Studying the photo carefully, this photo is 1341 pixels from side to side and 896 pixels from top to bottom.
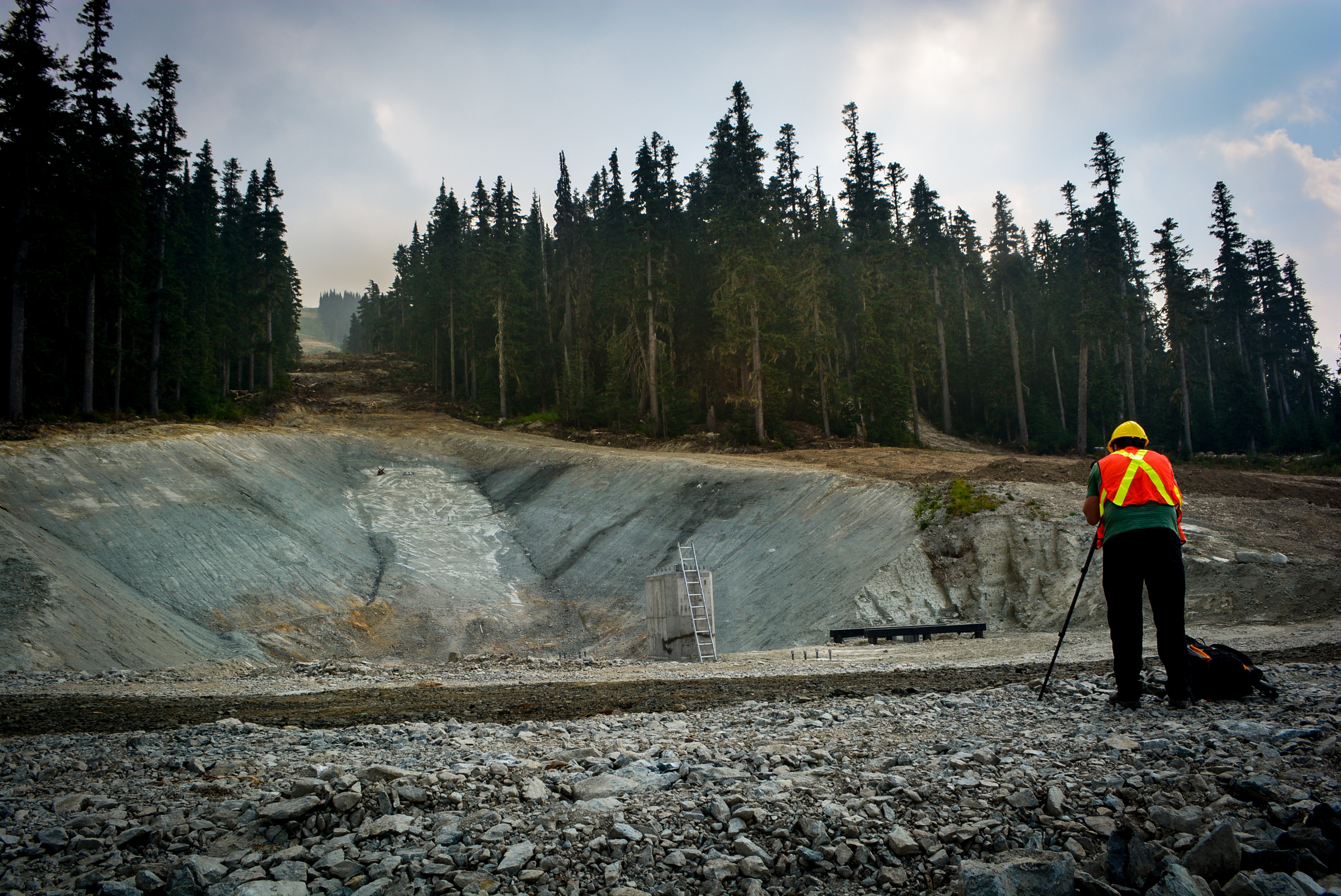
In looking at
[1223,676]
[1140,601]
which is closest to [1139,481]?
[1140,601]

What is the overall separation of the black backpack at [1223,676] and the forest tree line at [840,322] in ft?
113

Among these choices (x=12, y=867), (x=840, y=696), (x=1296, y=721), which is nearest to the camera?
(x=12, y=867)

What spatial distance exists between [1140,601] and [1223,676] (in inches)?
33.6

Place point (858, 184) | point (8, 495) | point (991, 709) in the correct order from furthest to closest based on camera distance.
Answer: point (858, 184), point (8, 495), point (991, 709)

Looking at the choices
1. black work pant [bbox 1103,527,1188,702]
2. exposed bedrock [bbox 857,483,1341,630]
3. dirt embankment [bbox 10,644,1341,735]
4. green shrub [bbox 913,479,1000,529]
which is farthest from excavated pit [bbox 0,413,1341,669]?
black work pant [bbox 1103,527,1188,702]

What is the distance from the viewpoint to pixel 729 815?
3869 millimetres

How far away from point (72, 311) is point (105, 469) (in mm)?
14753

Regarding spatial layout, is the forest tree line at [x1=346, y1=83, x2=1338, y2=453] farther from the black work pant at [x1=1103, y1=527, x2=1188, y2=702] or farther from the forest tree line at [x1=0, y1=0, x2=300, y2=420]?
the black work pant at [x1=1103, y1=527, x2=1188, y2=702]

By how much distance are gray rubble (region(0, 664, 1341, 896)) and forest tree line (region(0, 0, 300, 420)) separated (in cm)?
3459

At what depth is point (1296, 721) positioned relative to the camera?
5.17 m

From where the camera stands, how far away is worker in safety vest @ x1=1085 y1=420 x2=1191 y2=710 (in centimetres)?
625

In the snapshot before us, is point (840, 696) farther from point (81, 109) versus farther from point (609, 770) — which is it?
point (81, 109)

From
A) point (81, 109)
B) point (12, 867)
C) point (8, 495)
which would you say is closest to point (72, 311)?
point (81, 109)

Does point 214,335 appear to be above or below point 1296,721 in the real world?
above
